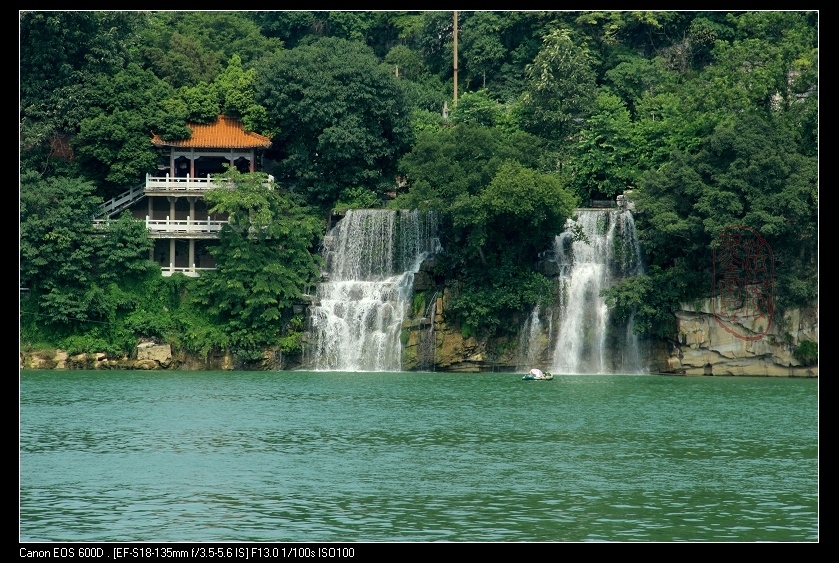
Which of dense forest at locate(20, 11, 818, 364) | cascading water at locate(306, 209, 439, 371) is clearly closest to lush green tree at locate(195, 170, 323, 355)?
dense forest at locate(20, 11, 818, 364)

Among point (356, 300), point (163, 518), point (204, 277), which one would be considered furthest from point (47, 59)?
point (163, 518)

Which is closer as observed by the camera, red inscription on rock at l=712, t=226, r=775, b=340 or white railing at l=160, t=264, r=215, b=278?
red inscription on rock at l=712, t=226, r=775, b=340

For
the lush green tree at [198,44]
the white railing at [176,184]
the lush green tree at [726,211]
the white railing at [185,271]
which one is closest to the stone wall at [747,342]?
the lush green tree at [726,211]

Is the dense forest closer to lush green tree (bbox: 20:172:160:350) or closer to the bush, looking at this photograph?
lush green tree (bbox: 20:172:160:350)

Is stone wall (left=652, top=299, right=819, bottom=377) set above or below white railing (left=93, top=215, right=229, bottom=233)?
below

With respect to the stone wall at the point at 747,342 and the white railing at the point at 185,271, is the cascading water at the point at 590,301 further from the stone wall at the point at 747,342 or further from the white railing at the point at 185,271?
the white railing at the point at 185,271

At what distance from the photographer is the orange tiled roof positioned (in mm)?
55906

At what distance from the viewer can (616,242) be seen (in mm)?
52906

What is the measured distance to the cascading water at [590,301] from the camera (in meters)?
51.4

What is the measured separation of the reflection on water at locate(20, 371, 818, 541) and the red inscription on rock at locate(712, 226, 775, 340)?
3.99 meters

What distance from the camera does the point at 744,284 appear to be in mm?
49875

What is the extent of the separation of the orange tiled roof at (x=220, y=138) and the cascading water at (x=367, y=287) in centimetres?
477

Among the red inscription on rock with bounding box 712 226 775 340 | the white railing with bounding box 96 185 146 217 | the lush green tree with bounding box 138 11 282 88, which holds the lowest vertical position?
the red inscription on rock with bounding box 712 226 775 340

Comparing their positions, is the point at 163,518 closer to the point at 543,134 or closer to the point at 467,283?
the point at 467,283
